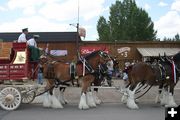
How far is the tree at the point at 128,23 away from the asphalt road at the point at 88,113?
45.5 metres

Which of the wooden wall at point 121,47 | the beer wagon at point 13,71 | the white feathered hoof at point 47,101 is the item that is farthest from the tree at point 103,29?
the beer wagon at point 13,71

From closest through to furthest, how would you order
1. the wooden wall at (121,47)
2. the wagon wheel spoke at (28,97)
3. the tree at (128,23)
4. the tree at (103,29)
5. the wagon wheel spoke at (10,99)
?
the wagon wheel spoke at (10,99), the wagon wheel spoke at (28,97), the wooden wall at (121,47), the tree at (128,23), the tree at (103,29)

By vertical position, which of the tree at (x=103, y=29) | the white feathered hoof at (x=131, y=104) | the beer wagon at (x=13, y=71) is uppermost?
the tree at (x=103, y=29)

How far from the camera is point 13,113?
35.9ft

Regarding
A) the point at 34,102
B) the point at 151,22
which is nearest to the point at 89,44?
the point at 34,102

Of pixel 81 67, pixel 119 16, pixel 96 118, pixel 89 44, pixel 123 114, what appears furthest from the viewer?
pixel 119 16

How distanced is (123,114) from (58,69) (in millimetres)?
3008

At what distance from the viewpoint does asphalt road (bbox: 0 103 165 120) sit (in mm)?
10055

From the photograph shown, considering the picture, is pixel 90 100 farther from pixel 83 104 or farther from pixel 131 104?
pixel 131 104

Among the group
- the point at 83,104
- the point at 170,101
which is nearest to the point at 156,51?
the point at 170,101

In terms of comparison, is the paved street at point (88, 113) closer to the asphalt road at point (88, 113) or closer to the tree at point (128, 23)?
the asphalt road at point (88, 113)

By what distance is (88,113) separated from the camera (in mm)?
10789

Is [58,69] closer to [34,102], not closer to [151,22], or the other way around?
[34,102]

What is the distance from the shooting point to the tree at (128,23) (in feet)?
188
